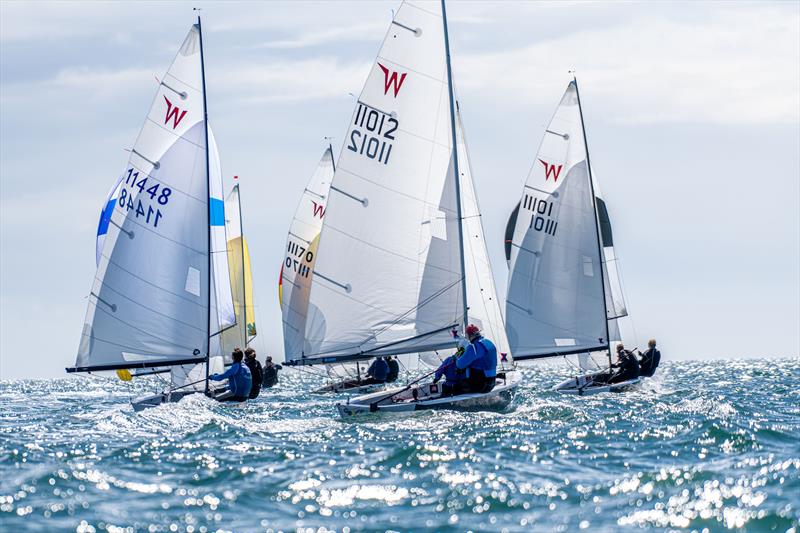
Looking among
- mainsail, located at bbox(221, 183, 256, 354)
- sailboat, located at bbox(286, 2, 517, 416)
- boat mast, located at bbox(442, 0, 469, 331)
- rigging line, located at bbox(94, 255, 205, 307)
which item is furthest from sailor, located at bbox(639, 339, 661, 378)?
mainsail, located at bbox(221, 183, 256, 354)

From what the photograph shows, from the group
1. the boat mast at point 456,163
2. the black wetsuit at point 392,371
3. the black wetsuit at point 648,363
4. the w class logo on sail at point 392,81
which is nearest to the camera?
the boat mast at point 456,163

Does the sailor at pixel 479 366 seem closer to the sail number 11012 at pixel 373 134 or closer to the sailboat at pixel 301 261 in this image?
the sail number 11012 at pixel 373 134

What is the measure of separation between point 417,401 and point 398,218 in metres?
3.93

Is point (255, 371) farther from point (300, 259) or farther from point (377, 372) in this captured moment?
point (300, 259)

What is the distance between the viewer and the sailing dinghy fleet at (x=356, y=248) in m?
20.5

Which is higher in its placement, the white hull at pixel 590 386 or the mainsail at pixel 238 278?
the mainsail at pixel 238 278

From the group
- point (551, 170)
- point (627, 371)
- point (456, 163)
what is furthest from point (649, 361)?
point (456, 163)

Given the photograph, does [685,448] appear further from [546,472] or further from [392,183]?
[392,183]

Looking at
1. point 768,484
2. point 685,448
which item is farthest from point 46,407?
point 768,484

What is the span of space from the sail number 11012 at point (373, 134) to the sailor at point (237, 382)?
4275 mm

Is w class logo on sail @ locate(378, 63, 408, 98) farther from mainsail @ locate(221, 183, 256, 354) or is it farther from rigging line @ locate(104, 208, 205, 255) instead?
mainsail @ locate(221, 183, 256, 354)

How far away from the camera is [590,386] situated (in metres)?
25.7

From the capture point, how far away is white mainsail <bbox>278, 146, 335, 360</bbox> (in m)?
36.1

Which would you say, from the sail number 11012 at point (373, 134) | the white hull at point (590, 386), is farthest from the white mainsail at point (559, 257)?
the sail number 11012 at point (373, 134)
